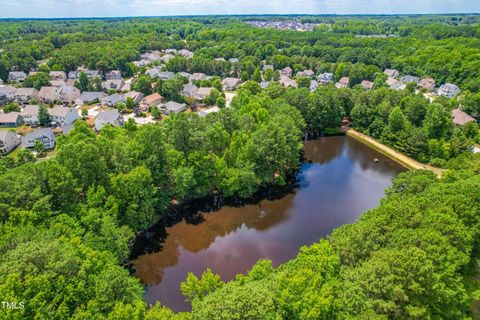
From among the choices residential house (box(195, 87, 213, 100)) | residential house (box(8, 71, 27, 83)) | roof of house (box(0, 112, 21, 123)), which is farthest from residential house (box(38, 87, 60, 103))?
residential house (box(195, 87, 213, 100))

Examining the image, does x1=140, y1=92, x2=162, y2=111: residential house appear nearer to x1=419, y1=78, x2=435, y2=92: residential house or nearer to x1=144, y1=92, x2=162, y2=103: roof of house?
x1=144, y1=92, x2=162, y2=103: roof of house

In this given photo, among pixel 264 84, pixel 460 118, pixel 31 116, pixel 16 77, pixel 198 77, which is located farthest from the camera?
pixel 198 77

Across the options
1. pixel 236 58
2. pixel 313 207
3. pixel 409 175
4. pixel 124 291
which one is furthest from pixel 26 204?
pixel 236 58

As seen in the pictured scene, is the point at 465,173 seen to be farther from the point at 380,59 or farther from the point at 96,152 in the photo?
the point at 380,59

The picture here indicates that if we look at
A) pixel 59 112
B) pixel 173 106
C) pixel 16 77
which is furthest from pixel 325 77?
pixel 16 77

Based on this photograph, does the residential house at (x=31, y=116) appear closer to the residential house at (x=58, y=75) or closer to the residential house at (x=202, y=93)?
the residential house at (x=58, y=75)

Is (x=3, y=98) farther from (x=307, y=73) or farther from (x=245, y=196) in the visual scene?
(x=307, y=73)

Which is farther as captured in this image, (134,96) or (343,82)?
(343,82)
